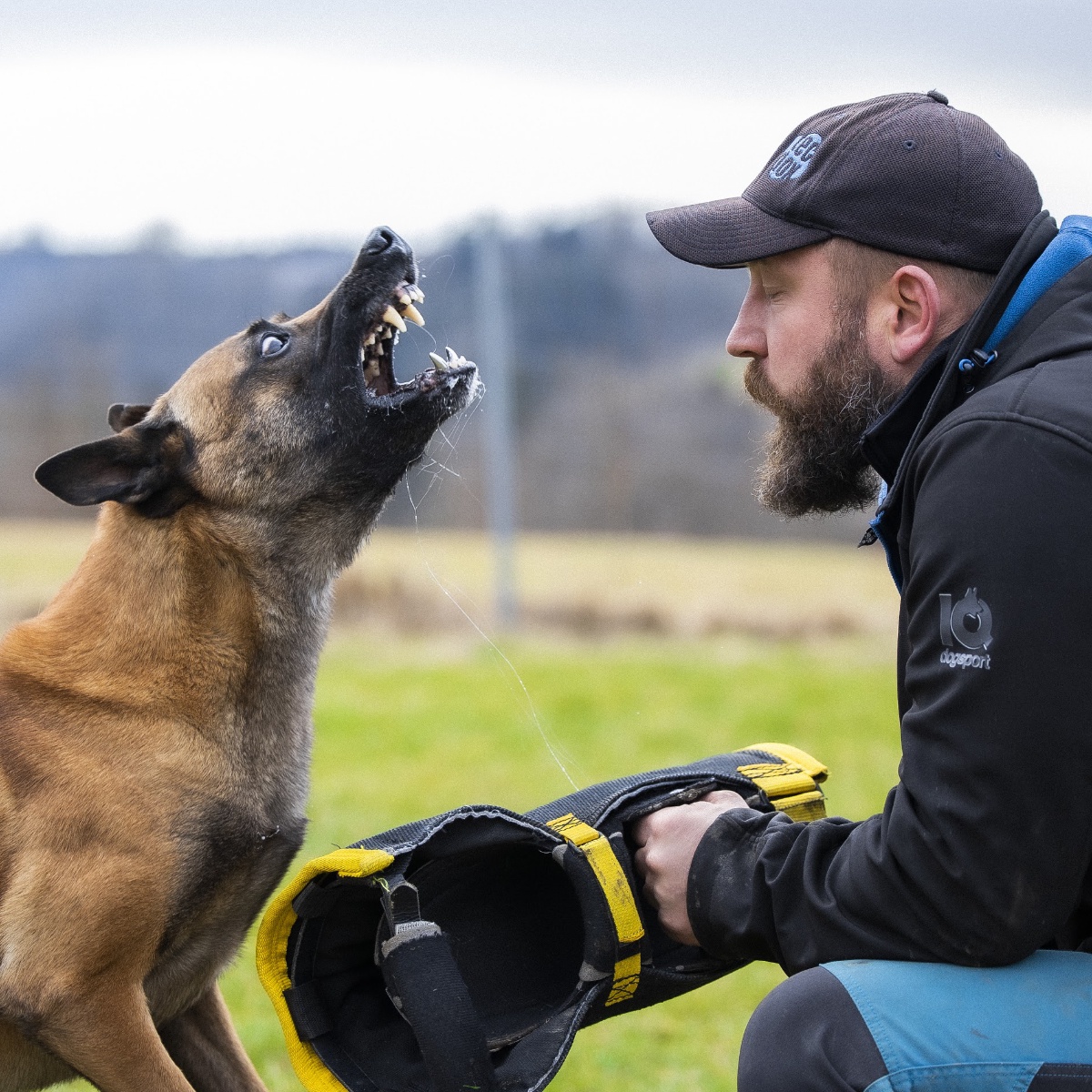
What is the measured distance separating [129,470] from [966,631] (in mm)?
1824

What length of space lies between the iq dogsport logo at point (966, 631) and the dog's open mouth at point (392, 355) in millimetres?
1466

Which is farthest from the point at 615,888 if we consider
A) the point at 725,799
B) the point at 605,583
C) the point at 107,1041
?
the point at 605,583

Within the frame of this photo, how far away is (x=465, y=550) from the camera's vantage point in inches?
364

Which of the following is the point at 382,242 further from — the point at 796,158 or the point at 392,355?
the point at 796,158

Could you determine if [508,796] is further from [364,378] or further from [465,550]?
[465,550]

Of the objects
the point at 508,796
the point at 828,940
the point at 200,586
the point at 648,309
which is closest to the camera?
the point at 828,940

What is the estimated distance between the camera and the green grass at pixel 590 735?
3.45 m

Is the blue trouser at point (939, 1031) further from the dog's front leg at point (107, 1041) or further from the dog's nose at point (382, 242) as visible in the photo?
the dog's nose at point (382, 242)

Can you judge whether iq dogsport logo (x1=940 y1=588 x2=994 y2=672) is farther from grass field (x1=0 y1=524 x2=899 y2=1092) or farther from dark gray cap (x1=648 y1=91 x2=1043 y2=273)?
grass field (x1=0 y1=524 x2=899 y2=1092)

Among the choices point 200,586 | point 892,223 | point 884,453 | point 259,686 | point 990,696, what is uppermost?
point 892,223

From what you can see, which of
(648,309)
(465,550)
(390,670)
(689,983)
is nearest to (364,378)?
(689,983)

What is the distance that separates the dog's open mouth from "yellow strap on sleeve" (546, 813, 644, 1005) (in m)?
1.14

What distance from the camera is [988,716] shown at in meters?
1.72

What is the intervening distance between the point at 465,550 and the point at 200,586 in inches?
258
